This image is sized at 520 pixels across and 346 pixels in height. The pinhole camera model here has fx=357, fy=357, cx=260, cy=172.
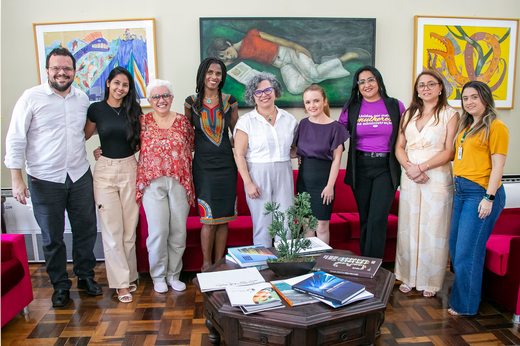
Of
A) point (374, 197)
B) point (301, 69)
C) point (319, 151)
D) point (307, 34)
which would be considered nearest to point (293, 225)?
point (319, 151)

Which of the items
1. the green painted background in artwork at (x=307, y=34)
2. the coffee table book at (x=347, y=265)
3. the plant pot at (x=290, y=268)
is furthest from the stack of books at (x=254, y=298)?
the green painted background in artwork at (x=307, y=34)

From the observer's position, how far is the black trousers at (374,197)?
2477 millimetres

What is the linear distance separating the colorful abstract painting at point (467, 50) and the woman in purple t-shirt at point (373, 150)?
1.33m

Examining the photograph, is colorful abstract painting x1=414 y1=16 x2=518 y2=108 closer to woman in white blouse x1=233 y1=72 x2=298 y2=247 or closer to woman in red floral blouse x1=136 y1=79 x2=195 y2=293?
woman in white blouse x1=233 y1=72 x2=298 y2=247

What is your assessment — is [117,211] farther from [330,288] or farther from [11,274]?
[330,288]

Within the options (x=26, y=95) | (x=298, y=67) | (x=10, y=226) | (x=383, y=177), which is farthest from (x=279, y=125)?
(x=10, y=226)

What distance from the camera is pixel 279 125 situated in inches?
99.3

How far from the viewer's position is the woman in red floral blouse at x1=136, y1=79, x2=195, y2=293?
2430 millimetres

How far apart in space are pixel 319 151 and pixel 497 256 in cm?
129

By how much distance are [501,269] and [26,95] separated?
3.18 meters

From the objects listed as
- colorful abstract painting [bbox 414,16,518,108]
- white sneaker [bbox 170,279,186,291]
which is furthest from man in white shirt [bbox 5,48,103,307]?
colorful abstract painting [bbox 414,16,518,108]

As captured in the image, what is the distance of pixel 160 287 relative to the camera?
2.60 meters

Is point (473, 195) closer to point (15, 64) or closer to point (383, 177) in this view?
point (383, 177)

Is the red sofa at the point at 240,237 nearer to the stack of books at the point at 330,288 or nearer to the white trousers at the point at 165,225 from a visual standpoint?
the white trousers at the point at 165,225
